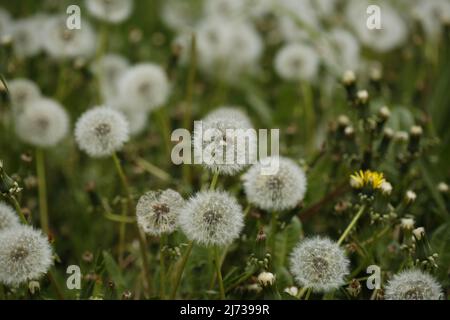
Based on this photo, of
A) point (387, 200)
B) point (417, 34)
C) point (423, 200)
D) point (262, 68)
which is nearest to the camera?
point (387, 200)

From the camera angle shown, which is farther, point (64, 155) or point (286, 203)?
point (64, 155)

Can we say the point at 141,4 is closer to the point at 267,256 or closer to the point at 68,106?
the point at 68,106

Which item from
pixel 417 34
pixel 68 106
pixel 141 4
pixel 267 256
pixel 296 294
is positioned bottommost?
pixel 296 294

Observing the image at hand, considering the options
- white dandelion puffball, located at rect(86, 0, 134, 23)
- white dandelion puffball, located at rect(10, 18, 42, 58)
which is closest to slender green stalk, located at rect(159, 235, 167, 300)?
white dandelion puffball, located at rect(86, 0, 134, 23)
